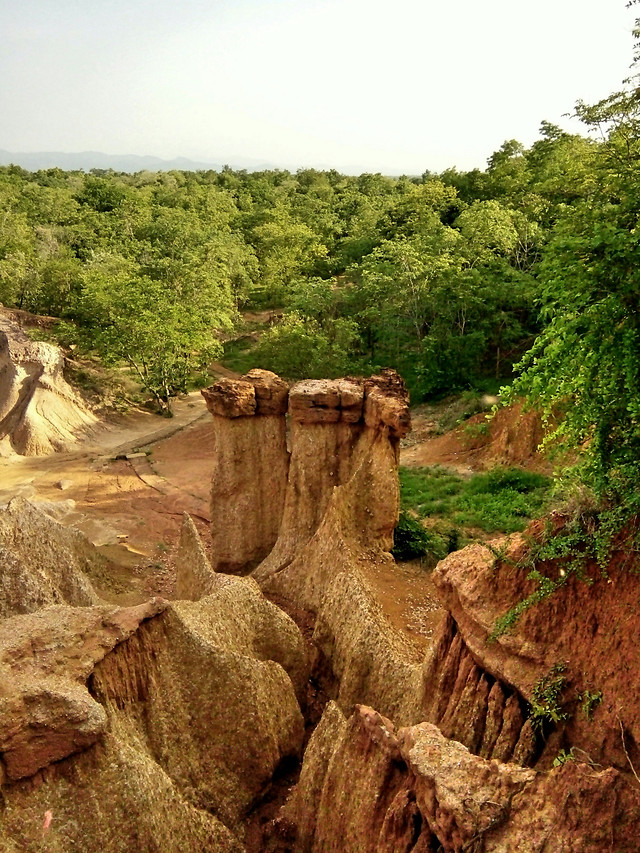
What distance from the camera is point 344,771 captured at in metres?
5.00

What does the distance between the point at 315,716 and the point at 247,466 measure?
14.8 ft

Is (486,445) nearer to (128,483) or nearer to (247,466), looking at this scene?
(247,466)

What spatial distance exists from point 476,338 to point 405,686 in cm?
1494

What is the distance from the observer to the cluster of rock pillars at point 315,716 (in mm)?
3961

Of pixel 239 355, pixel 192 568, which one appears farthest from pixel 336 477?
pixel 239 355

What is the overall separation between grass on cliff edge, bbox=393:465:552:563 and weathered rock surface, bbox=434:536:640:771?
18.9 feet

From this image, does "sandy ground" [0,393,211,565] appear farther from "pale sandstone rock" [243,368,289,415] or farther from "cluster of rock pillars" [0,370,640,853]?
"cluster of rock pillars" [0,370,640,853]

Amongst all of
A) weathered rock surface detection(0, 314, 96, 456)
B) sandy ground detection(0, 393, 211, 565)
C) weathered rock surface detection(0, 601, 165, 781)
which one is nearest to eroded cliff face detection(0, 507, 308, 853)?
weathered rock surface detection(0, 601, 165, 781)

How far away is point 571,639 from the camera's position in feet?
15.0

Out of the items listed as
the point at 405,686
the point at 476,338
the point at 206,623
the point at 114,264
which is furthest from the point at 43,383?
the point at 405,686

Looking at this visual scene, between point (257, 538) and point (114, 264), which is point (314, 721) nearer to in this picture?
point (257, 538)

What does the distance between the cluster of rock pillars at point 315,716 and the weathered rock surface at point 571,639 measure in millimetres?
14

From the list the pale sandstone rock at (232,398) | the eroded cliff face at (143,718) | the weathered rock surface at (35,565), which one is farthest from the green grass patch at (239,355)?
the eroded cliff face at (143,718)

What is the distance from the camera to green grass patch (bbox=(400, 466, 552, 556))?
1228 centimetres
